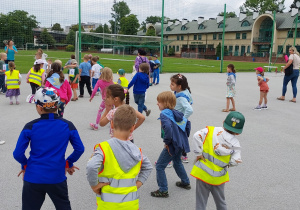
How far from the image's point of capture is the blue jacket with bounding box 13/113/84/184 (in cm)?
259

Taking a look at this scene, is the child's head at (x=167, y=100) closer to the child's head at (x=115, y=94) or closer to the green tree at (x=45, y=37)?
the child's head at (x=115, y=94)

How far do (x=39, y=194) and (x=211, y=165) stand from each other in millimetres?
1740

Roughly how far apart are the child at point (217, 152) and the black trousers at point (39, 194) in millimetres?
1394

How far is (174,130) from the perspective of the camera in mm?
3693

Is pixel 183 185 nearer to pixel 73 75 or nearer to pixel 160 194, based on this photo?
pixel 160 194

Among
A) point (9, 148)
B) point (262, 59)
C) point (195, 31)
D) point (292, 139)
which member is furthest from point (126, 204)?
point (195, 31)

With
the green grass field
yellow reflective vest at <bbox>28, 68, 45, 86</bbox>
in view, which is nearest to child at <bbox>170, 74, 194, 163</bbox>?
yellow reflective vest at <bbox>28, 68, 45, 86</bbox>

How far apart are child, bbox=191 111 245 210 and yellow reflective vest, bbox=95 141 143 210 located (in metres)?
0.92

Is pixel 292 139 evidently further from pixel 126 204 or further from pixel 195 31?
pixel 195 31

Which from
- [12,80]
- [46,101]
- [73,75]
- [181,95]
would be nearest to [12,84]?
[12,80]

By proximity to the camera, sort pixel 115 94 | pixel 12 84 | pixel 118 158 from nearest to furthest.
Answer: pixel 118 158 → pixel 115 94 → pixel 12 84

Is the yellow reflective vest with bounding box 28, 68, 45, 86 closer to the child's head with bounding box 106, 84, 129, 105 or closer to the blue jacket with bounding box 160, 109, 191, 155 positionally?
the child's head with bounding box 106, 84, 129, 105

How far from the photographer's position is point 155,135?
257 inches

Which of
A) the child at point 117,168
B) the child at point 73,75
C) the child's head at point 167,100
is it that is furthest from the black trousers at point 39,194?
the child at point 73,75
